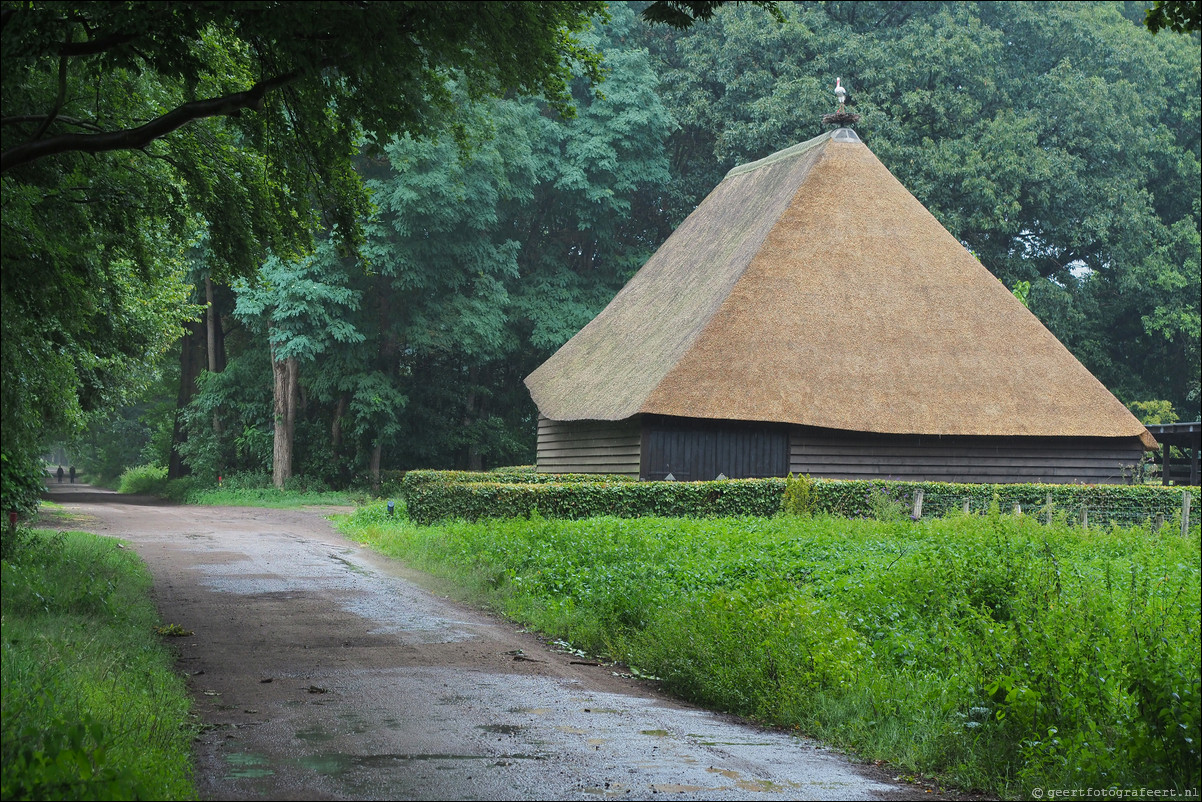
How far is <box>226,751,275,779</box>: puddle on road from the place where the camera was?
575cm

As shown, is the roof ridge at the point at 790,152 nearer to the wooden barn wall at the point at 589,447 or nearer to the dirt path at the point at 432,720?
the wooden barn wall at the point at 589,447

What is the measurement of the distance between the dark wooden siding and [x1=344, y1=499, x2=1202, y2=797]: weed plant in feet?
28.5

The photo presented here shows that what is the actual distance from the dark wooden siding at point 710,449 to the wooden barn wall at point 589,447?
0.61 meters

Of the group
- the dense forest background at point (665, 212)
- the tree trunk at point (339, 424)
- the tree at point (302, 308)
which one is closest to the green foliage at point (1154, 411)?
the dense forest background at point (665, 212)

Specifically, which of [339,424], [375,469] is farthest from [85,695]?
[339,424]

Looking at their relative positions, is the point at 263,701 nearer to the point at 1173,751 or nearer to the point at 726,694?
the point at 726,694

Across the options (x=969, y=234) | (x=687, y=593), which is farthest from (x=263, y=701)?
(x=969, y=234)

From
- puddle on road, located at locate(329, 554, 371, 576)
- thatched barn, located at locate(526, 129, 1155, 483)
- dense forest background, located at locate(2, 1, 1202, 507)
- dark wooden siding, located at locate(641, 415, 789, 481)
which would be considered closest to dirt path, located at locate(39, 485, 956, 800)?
puddle on road, located at locate(329, 554, 371, 576)

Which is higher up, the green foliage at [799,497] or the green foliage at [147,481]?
the green foliage at [799,497]

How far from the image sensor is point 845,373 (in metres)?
23.2

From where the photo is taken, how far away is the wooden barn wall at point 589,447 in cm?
2372

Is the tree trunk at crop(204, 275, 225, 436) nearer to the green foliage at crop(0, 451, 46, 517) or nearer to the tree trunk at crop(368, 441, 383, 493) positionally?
the tree trunk at crop(368, 441, 383, 493)

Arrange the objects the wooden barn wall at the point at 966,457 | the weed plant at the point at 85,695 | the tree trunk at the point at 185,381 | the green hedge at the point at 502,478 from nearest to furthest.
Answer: the weed plant at the point at 85,695
the green hedge at the point at 502,478
the wooden barn wall at the point at 966,457
the tree trunk at the point at 185,381

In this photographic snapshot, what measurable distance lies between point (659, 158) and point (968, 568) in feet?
108
